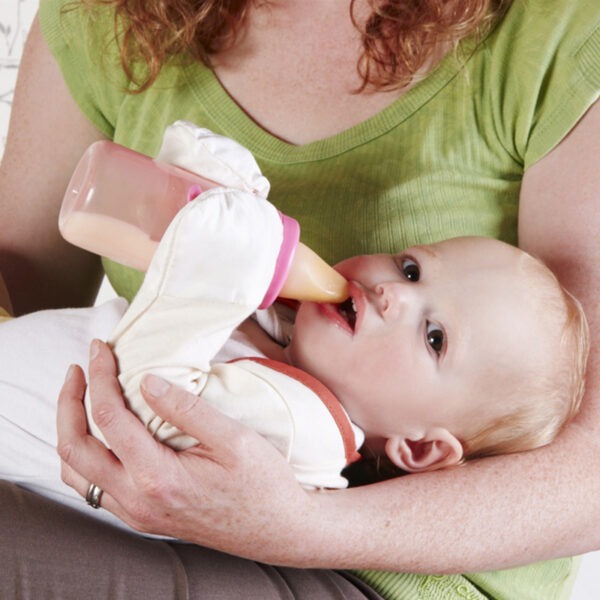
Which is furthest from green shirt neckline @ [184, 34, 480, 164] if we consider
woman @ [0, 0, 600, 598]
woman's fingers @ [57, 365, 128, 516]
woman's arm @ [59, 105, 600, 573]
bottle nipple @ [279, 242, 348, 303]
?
woman's fingers @ [57, 365, 128, 516]

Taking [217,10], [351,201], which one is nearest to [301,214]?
[351,201]

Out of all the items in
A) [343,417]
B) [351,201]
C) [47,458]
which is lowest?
[47,458]

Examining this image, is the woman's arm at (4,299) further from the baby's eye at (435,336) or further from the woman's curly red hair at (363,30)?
the baby's eye at (435,336)

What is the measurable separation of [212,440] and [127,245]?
0.66 ft

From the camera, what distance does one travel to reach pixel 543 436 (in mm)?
1090

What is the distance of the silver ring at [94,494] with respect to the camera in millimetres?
1005

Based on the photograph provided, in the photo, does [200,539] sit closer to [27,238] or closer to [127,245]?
[127,245]

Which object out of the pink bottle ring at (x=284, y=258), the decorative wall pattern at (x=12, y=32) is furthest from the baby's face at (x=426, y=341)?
the decorative wall pattern at (x=12, y=32)

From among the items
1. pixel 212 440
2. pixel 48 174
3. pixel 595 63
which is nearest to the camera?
pixel 212 440

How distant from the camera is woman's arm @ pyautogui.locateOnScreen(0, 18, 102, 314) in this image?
1532 millimetres

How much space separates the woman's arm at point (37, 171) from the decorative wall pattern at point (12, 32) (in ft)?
2.17

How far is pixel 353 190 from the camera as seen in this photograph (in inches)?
51.3

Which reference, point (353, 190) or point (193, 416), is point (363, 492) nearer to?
point (193, 416)

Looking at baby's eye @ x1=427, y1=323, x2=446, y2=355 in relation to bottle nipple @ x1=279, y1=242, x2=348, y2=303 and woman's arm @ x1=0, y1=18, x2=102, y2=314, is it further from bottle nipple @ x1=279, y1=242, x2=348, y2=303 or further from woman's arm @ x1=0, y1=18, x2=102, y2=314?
woman's arm @ x1=0, y1=18, x2=102, y2=314
